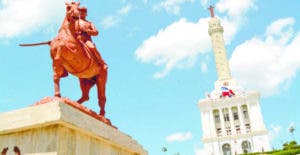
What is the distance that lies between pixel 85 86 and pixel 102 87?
0.27m

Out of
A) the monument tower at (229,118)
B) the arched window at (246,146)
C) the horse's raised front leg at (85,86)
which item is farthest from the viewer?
the monument tower at (229,118)

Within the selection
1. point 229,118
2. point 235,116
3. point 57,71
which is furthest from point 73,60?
point 235,116

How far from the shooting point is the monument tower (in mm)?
47969

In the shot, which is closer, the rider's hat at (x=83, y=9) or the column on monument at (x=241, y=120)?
the rider's hat at (x=83, y=9)

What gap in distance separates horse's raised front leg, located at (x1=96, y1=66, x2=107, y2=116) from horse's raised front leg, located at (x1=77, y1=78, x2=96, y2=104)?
0.16 metres

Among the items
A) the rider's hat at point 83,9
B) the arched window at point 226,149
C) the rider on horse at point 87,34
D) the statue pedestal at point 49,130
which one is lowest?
the statue pedestal at point 49,130

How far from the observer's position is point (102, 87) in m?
5.12

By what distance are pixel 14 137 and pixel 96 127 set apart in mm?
948

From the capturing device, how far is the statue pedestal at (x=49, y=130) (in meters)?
3.43

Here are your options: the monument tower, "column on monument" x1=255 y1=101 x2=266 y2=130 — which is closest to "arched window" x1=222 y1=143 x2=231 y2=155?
the monument tower

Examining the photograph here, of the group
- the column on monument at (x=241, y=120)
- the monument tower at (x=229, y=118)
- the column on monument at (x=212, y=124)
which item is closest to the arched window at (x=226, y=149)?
the monument tower at (x=229, y=118)

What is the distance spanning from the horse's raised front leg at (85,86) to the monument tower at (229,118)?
44.6m

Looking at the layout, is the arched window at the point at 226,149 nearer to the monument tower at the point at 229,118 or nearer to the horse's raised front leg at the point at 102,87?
the monument tower at the point at 229,118

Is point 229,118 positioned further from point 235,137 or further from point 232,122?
point 235,137
